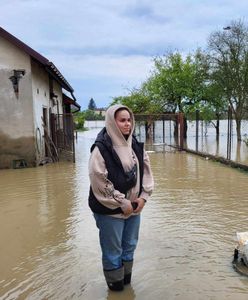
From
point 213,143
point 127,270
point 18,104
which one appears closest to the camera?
point 127,270

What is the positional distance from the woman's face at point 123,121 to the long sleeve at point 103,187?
0.32 metres

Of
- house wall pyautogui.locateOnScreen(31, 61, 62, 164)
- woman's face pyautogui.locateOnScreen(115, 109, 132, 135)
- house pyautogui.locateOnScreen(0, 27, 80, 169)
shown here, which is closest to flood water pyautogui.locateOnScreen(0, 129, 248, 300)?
woman's face pyautogui.locateOnScreen(115, 109, 132, 135)

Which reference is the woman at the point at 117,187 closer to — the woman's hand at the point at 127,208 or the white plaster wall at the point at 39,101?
the woman's hand at the point at 127,208

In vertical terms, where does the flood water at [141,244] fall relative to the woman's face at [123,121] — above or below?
below

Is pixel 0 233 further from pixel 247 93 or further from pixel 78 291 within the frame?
pixel 247 93

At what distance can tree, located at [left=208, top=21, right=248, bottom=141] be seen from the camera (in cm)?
2867

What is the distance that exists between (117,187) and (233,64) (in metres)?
26.6

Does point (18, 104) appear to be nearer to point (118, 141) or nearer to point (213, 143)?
point (118, 141)

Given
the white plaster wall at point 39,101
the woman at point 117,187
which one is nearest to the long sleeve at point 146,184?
the woman at point 117,187

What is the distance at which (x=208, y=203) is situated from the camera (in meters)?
8.47

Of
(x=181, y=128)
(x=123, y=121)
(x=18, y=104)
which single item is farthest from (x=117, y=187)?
(x=181, y=128)

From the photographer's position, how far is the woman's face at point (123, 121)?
4.01 m

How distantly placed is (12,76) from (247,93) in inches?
725

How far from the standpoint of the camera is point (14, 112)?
50.4 feet
